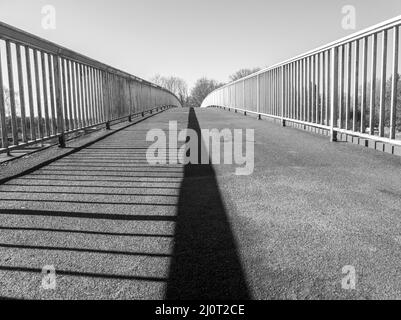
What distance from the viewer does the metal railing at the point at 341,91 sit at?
519 centimetres

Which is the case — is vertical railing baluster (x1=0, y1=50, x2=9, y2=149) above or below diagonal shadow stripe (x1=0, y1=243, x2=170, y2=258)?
above

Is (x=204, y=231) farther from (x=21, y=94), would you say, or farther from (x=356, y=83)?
(x=356, y=83)

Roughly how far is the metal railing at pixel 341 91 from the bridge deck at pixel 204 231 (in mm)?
937

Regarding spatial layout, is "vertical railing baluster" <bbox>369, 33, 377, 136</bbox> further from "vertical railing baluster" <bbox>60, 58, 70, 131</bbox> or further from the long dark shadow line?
"vertical railing baluster" <bbox>60, 58, 70, 131</bbox>

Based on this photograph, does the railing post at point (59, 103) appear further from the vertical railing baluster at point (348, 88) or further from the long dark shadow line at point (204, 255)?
the vertical railing baluster at point (348, 88)

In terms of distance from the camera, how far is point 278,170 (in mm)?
4859

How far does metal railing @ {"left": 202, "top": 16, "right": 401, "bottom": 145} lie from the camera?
204 inches

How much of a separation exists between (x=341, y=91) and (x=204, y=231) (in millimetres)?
4966

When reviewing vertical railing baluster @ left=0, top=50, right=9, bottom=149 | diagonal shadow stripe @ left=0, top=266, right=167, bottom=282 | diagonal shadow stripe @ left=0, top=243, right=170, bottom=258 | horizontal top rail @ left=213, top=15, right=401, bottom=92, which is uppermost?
horizontal top rail @ left=213, top=15, right=401, bottom=92

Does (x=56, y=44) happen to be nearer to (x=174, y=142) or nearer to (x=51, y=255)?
(x=174, y=142)

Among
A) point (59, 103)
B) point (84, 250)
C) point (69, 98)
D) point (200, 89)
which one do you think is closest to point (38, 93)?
point (59, 103)

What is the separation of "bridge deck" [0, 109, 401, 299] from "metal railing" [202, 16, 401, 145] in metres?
0.94

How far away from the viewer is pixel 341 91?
6902 millimetres

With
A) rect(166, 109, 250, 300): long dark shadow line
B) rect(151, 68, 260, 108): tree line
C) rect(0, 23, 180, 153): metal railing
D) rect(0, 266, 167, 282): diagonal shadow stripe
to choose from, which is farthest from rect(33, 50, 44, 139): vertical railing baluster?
rect(151, 68, 260, 108): tree line
